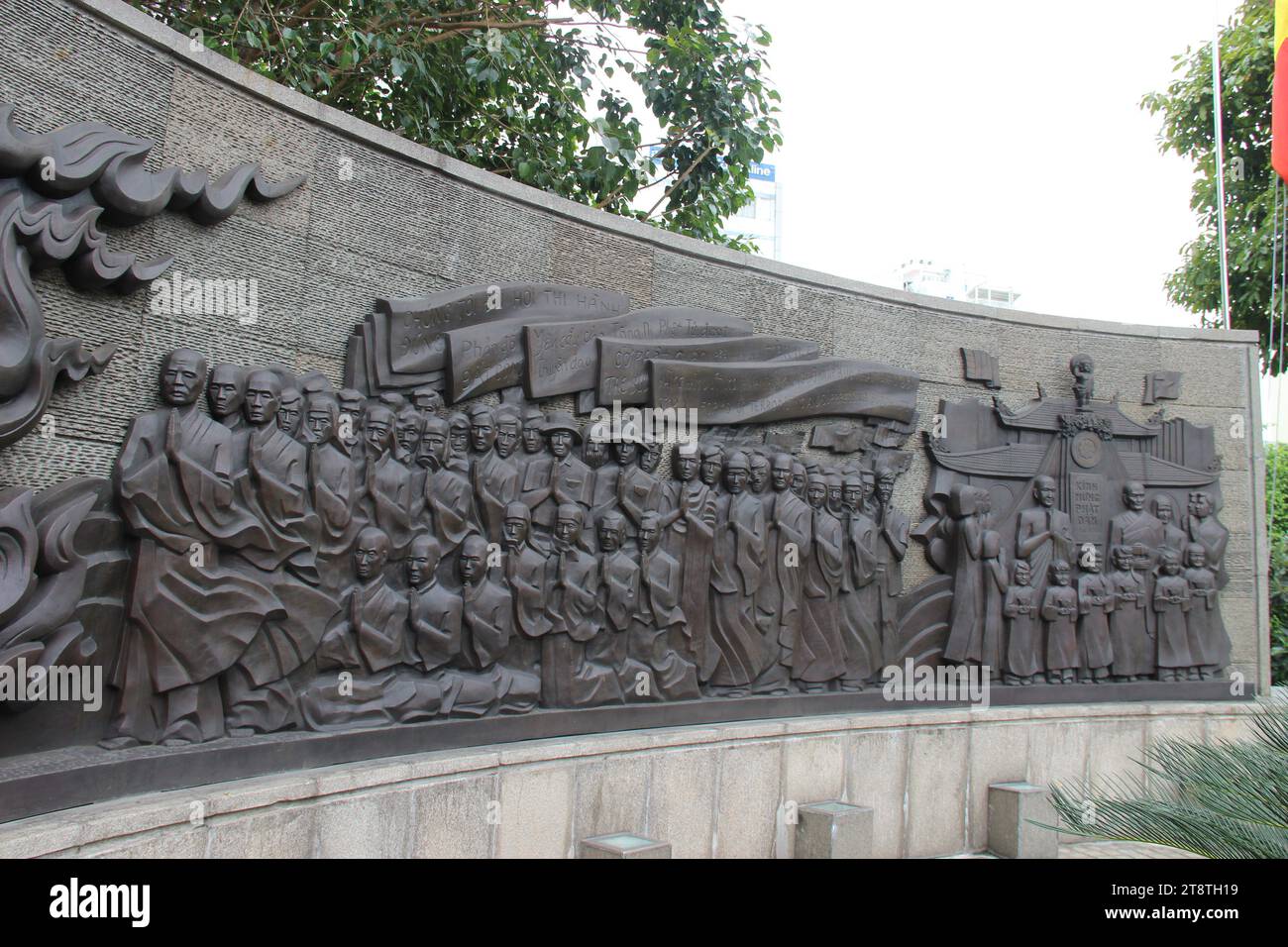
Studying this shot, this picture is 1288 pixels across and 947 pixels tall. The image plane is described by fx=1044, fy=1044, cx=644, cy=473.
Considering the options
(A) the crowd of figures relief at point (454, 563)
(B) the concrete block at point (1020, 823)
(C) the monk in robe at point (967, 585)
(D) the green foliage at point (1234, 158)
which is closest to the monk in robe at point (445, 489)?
(A) the crowd of figures relief at point (454, 563)

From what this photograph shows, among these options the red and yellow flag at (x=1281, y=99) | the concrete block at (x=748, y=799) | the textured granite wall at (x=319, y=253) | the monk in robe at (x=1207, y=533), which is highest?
the red and yellow flag at (x=1281, y=99)

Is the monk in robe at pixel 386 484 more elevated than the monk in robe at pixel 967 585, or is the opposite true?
the monk in robe at pixel 386 484

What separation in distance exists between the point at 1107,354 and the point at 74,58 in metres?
8.90

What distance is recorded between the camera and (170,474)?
521 cm

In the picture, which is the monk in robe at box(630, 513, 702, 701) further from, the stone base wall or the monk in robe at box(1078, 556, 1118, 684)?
the monk in robe at box(1078, 556, 1118, 684)

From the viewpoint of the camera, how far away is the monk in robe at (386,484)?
602 cm

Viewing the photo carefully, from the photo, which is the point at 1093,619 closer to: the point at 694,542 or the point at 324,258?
the point at 694,542

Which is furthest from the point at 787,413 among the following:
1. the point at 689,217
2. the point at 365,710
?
the point at 689,217

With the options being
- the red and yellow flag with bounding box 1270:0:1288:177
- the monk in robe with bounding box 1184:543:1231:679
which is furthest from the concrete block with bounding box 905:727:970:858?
the red and yellow flag with bounding box 1270:0:1288:177

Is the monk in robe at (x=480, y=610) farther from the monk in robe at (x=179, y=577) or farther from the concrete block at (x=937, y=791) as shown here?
the concrete block at (x=937, y=791)

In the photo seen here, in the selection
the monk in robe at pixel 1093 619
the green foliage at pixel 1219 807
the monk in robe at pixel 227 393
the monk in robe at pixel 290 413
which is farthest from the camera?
the monk in robe at pixel 1093 619

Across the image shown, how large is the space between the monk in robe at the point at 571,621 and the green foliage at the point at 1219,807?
11.7ft

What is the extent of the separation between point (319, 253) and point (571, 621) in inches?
108

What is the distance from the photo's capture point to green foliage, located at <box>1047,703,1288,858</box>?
3215mm
